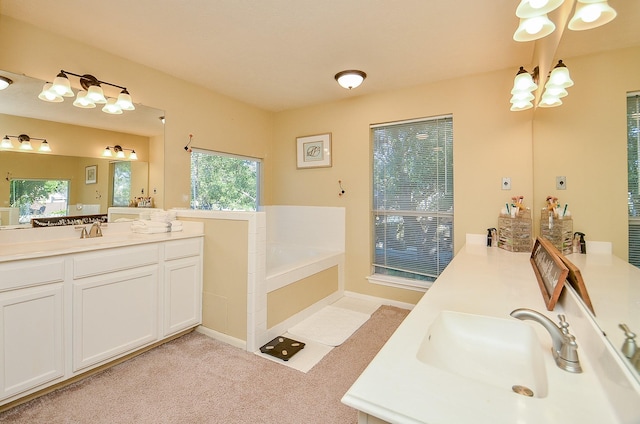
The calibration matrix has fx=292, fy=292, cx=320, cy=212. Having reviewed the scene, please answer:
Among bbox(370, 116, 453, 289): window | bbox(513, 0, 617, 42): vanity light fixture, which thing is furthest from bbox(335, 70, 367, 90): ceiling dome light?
bbox(513, 0, 617, 42): vanity light fixture

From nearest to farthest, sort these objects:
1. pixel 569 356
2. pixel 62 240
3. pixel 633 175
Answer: pixel 569 356 < pixel 633 175 < pixel 62 240

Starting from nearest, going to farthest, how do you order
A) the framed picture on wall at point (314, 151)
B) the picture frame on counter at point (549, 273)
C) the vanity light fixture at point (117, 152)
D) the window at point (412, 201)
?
the picture frame on counter at point (549, 273), the vanity light fixture at point (117, 152), the window at point (412, 201), the framed picture on wall at point (314, 151)

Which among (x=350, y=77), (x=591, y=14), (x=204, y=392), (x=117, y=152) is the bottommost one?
(x=204, y=392)

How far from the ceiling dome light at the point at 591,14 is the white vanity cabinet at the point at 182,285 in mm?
2547

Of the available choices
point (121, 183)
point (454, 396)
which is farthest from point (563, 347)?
point (121, 183)

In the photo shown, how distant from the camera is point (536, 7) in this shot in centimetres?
120

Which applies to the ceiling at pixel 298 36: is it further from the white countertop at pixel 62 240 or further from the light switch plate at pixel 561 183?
the white countertop at pixel 62 240

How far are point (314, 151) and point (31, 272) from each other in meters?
2.75

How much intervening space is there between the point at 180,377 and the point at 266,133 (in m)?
2.94

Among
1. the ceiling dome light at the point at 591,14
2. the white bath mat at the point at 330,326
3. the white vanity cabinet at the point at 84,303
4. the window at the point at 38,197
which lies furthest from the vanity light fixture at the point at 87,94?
the ceiling dome light at the point at 591,14

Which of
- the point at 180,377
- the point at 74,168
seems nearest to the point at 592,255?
the point at 180,377

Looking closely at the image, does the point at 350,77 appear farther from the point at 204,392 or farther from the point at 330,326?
the point at 204,392

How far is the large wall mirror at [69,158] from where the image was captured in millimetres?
1955

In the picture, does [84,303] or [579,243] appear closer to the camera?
[579,243]
